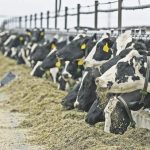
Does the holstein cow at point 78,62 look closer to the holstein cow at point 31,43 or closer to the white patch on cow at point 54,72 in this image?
the white patch on cow at point 54,72

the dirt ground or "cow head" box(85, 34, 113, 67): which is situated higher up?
"cow head" box(85, 34, 113, 67)

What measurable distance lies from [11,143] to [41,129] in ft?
3.45

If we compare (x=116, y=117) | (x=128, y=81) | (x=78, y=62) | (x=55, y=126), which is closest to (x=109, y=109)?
(x=116, y=117)

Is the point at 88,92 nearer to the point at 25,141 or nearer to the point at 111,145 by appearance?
the point at 25,141

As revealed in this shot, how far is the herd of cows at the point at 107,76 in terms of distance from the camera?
26.7ft

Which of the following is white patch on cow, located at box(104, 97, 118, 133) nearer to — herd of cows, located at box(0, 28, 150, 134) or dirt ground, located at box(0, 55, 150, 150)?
herd of cows, located at box(0, 28, 150, 134)

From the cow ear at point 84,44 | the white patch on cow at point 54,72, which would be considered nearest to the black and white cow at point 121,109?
the cow ear at point 84,44

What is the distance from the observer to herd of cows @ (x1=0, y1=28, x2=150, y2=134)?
8141 mm

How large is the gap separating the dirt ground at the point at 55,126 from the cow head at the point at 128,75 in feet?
2.46

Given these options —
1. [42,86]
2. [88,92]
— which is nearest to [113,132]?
[88,92]

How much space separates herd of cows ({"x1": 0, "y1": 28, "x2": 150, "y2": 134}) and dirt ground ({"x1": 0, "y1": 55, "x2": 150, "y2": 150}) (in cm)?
22

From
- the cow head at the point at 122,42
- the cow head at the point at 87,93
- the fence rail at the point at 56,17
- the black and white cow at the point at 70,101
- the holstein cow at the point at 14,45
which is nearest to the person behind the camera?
the cow head at the point at 122,42

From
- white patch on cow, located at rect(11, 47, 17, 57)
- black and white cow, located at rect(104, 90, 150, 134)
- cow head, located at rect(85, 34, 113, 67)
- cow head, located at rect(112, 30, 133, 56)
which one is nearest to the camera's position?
black and white cow, located at rect(104, 90, 150, 134)


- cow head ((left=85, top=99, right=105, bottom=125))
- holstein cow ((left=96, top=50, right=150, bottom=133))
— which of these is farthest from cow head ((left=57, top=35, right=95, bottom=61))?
holstein cow ((left=96, top=50, right=150, bottom=133))
